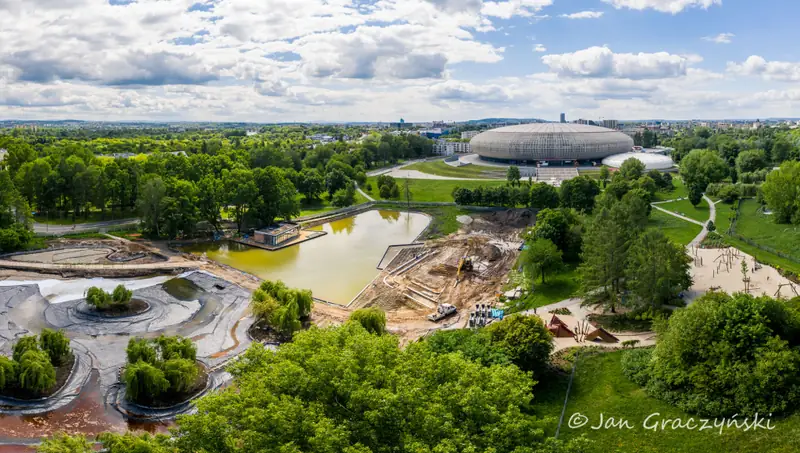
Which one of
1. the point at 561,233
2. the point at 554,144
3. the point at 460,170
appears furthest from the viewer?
the point at 554,144

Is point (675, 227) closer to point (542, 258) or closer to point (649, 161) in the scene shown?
point (542, 258)

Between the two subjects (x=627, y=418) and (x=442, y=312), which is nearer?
(x=627, y=418)

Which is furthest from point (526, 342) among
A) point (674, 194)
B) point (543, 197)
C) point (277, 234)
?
point (674, 194)

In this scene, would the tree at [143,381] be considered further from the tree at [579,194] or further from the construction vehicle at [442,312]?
the tree at [579,194]

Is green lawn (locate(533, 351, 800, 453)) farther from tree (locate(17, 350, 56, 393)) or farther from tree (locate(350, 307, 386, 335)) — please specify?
tree (locate(17, 350, 56, 393))

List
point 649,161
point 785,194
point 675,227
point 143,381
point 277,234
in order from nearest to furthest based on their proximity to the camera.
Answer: point 143,381, point 785,194, point 277,234, point 675,227, point 649,161

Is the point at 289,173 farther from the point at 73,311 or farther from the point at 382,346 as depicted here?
the point at 382,346

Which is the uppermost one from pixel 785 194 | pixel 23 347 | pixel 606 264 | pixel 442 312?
pixel 785 194

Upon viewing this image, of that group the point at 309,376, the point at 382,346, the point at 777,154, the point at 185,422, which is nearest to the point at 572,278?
the point at 382,346
